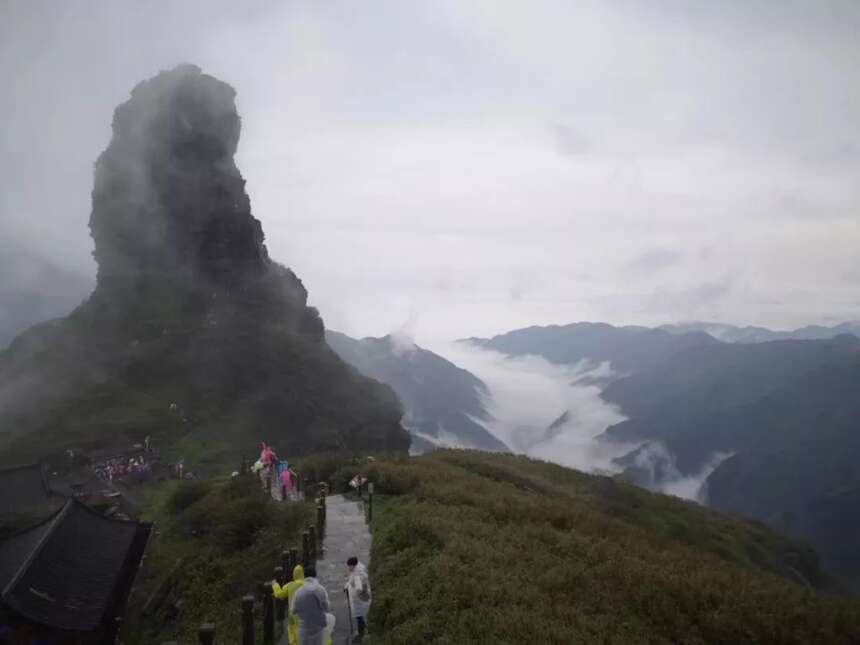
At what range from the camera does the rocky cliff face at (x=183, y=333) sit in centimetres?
7031

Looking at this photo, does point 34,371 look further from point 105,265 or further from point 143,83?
point 143,83

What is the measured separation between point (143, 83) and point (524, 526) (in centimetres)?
12582

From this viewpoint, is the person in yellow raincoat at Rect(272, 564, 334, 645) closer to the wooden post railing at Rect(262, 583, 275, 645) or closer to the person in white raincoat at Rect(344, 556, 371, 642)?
the wooden post railing at Rect(262, 583, 275, 645)

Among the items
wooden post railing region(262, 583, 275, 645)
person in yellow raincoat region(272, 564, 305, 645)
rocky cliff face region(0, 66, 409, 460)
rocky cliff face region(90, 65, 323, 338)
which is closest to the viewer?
person in yellow raincoat region(272, 564, 305, 645)

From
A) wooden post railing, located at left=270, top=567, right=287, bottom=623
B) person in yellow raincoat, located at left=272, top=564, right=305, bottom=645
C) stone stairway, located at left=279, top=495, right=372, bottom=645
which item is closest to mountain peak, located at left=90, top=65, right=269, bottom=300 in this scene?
stone stairway, located at left=279, top=495, right=372, bottom=645

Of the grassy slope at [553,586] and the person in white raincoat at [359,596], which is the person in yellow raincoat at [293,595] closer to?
the person in white raincoat at [359,596]

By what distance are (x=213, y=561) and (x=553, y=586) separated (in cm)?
1233

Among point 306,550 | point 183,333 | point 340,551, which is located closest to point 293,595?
point 306,550

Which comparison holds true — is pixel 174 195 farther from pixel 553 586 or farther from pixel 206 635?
pixel 553 586

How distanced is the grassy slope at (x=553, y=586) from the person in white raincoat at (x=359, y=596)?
60 cm

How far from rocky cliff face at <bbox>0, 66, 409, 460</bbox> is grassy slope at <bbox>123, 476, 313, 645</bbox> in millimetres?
36390

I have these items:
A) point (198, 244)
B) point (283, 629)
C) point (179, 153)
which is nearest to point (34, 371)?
point (198, 244)

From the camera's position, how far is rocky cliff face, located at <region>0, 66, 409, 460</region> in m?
70.3

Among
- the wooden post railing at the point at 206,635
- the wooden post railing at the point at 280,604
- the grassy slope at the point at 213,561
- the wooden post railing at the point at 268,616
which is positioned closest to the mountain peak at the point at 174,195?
the grassy slope at the point at 213,561
